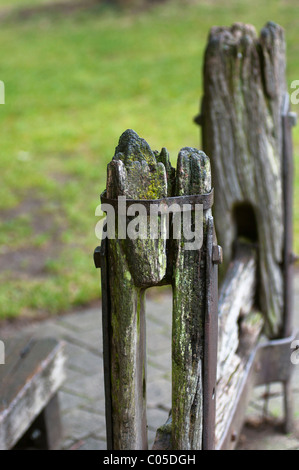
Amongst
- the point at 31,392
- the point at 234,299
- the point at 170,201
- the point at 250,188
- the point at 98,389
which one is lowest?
the point at 98,389

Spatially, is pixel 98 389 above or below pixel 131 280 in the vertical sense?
below

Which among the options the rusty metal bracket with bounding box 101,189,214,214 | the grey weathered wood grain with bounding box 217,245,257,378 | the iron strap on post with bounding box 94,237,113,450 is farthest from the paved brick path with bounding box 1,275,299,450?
the rusty metal bracket with bounding box 101,189,214,214

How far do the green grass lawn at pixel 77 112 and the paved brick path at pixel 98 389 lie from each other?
38 centimetres

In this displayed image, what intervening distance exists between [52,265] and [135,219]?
3.48 meters

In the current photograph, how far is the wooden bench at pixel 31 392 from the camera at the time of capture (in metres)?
2.68

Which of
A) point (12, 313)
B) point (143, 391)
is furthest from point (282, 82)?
point (12, 313)

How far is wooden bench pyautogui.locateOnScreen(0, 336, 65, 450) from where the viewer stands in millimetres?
2678

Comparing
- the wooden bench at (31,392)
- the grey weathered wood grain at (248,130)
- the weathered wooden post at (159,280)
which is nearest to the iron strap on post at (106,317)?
the weathered wooden post at (159,280)

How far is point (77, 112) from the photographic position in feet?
32.1

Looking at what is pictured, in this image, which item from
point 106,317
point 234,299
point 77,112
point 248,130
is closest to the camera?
point 106,317

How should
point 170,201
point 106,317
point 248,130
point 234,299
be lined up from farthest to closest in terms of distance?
1. point 248,130
2. point 234,299
3. point 106,317
4. point 170,201

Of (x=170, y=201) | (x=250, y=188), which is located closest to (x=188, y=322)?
(x=170, y=201)

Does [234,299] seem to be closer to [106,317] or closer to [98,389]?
[106,317]

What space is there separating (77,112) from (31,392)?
746 cm
